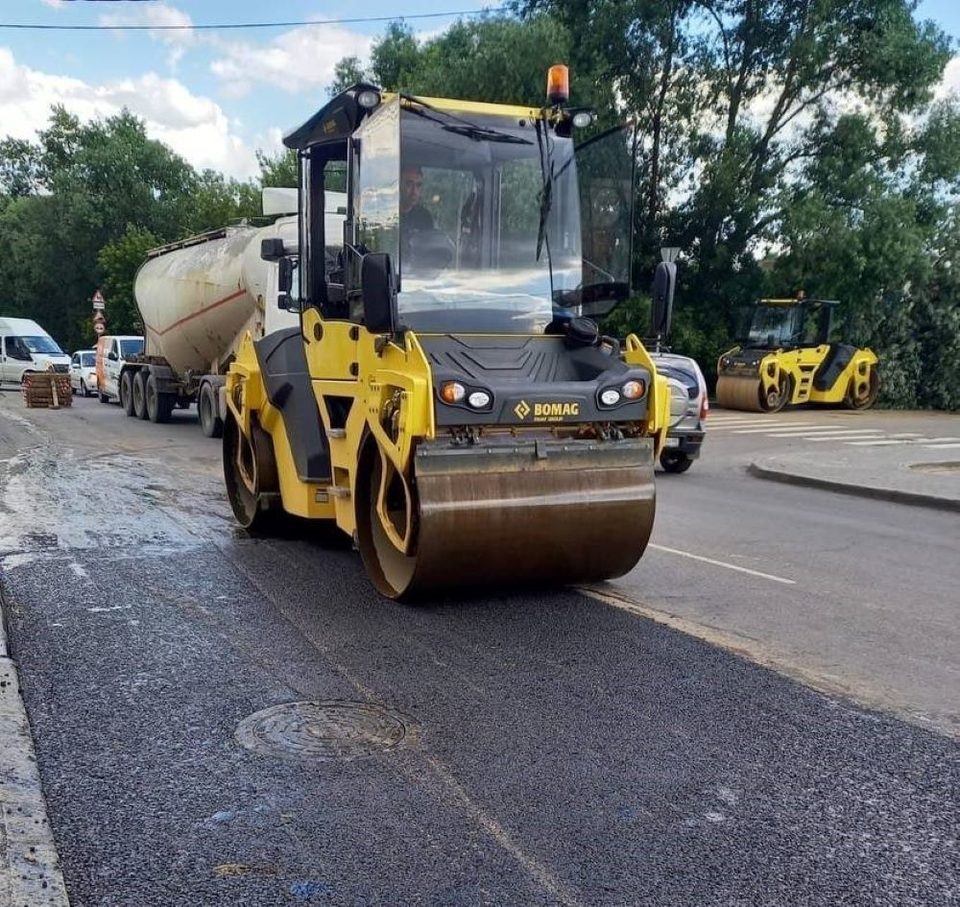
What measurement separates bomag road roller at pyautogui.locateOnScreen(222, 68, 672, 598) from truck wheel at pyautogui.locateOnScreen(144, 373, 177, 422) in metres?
14.7

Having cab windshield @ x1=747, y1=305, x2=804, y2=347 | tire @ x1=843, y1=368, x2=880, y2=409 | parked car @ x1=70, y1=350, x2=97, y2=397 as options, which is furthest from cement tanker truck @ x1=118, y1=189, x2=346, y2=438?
tire @ x1=843, y1=368, x2=880, y2=409

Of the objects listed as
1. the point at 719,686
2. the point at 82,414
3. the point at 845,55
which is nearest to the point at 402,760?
the point at 719,686

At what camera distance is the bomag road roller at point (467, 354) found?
607cm

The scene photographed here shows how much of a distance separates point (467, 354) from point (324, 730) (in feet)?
9.55

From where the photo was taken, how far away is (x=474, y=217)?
701cm

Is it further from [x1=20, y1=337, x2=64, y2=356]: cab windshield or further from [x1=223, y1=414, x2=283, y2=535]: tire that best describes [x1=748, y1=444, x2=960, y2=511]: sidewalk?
[x1=20, y1=337, x2=64, y2=356]: cab windshield

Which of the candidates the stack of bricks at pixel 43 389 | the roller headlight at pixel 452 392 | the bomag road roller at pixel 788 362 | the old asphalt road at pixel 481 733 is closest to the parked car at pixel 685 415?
the old asphalt road at pixel 481 733

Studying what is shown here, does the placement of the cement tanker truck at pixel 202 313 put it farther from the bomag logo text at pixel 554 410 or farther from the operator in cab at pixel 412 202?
the bomag logo text at pixel 554 410

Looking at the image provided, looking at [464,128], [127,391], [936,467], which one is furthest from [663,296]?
[127,391]

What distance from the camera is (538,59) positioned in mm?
29016

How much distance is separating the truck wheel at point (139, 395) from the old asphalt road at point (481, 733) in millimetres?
14988

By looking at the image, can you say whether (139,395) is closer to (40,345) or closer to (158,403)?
(158,403)

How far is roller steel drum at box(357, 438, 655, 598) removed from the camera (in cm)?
597

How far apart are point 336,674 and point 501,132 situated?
3.98m
